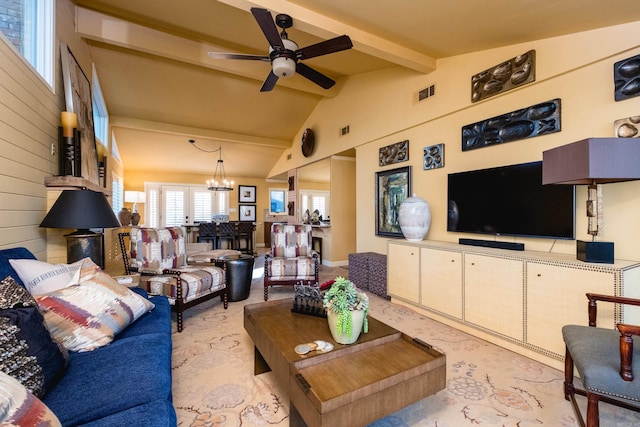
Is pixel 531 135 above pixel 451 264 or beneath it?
above

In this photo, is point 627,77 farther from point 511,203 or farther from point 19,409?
point 19,409

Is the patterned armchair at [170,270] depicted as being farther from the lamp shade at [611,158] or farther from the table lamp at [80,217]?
the lamp shade at [611,158]

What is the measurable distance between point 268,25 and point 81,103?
2.61 metres

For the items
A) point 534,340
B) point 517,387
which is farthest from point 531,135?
point 517,387

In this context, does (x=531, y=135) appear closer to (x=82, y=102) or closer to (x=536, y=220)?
(x=536, y=220)

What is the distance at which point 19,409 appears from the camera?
2.29 feet

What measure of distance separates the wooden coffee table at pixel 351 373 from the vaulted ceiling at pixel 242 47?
8.53ft

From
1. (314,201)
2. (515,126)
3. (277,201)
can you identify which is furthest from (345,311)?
(277,201)

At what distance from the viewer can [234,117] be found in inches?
256

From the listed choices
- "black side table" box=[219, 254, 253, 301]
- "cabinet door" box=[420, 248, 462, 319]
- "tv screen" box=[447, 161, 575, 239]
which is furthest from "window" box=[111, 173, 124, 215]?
"tv screen" box=[447, 161, 575, 239]

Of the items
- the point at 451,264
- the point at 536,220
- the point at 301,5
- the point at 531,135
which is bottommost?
the point at 451,264

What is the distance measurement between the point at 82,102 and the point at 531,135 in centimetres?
494

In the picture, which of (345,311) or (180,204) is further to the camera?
(180,204)

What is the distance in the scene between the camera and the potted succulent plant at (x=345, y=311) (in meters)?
1.61
